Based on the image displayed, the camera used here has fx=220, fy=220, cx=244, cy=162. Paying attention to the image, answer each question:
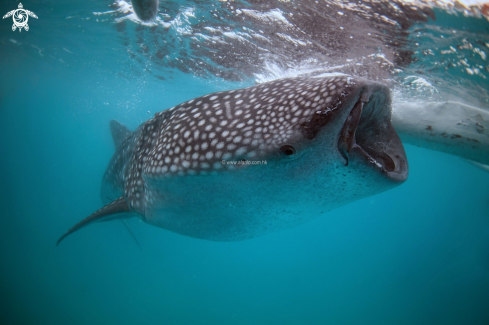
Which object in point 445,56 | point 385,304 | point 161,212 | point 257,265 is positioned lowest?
point 257,265

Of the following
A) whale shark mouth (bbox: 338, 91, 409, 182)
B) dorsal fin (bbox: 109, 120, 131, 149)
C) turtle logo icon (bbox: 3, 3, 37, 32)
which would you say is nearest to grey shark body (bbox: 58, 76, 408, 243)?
whale shark mouth (bbox: 338, 91, 409, 182)

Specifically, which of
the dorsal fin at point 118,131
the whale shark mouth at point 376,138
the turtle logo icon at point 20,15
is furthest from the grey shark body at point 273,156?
the turtle logo icon at point 20,15

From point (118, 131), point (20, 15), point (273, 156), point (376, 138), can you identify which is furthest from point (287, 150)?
point (20, 15)

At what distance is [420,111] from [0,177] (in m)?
36.8

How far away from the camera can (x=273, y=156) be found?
1.54 meters

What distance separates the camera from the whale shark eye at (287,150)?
1.46 meters

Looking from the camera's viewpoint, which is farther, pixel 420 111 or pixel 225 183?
pixel 420 111

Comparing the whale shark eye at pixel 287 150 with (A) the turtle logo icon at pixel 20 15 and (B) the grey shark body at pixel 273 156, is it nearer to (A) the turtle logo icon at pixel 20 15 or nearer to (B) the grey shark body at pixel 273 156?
(B) the grey shark body at pixel 273 156

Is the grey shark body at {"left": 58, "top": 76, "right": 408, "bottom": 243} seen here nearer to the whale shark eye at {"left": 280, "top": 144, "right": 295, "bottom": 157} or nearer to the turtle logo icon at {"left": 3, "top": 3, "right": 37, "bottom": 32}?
the whale shark eye at {"left": 280, "top": 144, "right": 295, "bottom": 157}

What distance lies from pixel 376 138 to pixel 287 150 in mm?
1032

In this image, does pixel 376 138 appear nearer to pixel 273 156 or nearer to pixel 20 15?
pixel 273 156

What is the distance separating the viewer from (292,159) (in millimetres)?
1536

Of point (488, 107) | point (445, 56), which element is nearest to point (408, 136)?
point (445, 56)

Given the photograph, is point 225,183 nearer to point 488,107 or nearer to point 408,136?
point 408,136
